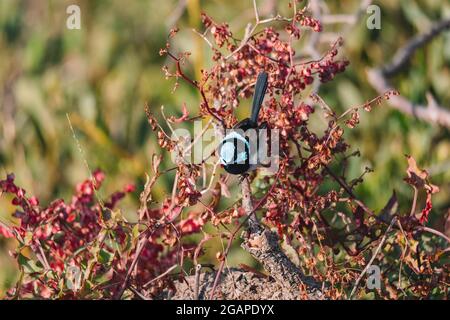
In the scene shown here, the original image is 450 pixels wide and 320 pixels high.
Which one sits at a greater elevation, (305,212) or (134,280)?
(305,212)

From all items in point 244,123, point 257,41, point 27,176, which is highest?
point 257,41

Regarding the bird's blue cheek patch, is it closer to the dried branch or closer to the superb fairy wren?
the superb fairy wren

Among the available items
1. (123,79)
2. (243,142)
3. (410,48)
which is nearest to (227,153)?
(243,142)

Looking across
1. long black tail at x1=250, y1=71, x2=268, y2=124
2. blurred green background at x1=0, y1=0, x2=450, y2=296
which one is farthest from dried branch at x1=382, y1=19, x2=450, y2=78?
long black tail at x1=250, y1=71, x2=268, y2=124

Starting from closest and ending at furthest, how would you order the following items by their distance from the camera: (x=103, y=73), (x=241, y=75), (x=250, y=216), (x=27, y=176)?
(x=250, y=216), (x=241, y=75), (x=27, y=176), (x=103, y=73)

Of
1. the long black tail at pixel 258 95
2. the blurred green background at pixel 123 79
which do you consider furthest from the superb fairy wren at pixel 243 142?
the blurred green background at pixel 123 79

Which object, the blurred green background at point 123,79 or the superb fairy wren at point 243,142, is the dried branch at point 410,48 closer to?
the blurred green background at point 123,79

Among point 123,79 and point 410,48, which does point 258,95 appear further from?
point 123,79

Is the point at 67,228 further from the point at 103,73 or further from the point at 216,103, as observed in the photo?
the point at 103,73
